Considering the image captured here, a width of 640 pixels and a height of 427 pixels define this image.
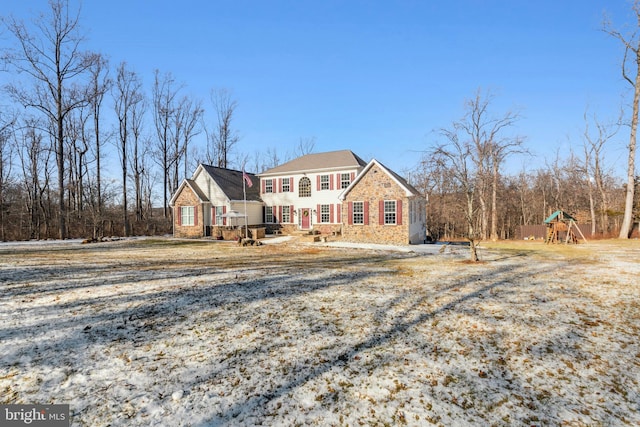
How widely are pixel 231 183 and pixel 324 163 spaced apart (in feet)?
31.3

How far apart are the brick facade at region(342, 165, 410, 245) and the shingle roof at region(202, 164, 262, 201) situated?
11168mm

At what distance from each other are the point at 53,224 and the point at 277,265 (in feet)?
103

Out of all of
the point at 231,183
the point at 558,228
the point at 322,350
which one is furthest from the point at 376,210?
the point at 322,350

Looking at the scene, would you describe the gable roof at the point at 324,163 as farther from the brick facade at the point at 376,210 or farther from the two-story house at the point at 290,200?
the brick facade at the point at 376,210

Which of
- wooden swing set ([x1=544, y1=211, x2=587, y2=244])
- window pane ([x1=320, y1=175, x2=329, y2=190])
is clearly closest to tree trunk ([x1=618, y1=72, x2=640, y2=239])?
wooden swing set ([x1=544, y1=211, x2=587, y2=244])

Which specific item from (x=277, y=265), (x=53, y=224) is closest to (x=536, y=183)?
(x=277, y=265)

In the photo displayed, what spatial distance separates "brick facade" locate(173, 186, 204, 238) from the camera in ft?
88.4

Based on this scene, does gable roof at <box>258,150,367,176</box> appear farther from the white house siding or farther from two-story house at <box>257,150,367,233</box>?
the white house siding

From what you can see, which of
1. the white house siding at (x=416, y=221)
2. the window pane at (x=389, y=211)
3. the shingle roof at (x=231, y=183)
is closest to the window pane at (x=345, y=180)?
the window pane at (x=389, y=211)

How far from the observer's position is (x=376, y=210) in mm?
20516

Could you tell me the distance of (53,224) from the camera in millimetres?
30250

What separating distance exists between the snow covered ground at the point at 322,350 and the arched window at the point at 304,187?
17.6m

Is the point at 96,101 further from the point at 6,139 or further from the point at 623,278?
the point at 623,278

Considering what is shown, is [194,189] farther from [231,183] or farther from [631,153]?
[631,153]
